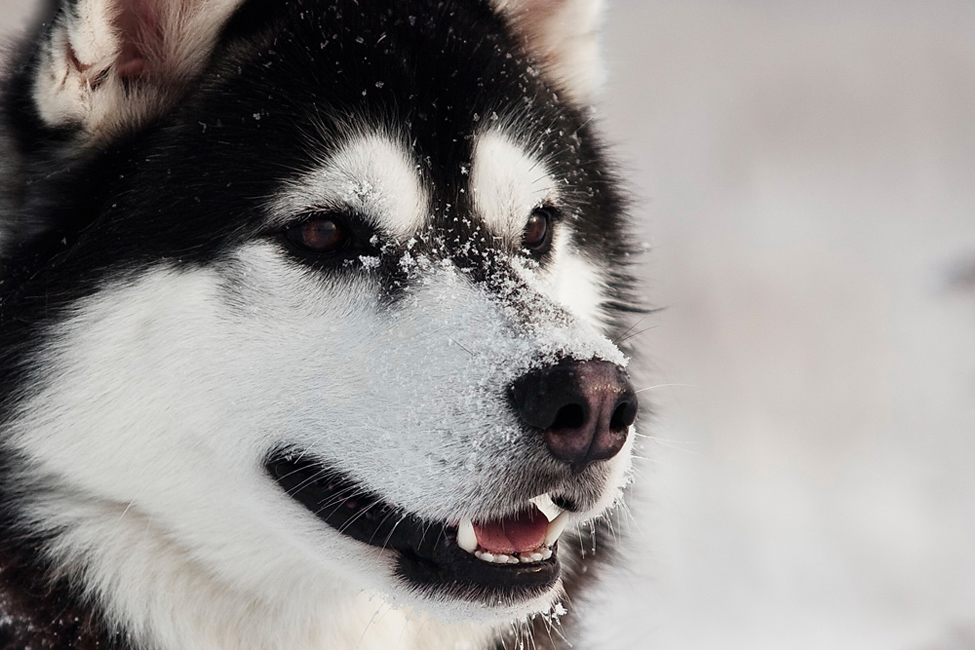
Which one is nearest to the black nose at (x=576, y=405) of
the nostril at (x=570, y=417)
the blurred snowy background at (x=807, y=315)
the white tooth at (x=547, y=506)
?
the nostril at (x=570, y=417)

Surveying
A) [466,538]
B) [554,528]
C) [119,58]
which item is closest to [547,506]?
[554,528]

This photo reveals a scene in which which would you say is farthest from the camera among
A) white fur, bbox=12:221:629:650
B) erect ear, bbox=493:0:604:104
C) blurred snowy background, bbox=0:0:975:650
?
blurred snowy background, bbox=0:0:975:650

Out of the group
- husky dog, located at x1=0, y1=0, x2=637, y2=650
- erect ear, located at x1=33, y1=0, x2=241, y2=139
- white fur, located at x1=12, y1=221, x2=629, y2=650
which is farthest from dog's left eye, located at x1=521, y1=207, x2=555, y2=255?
erect ear, located at x1=33, y1=0, x2=241, y2=139

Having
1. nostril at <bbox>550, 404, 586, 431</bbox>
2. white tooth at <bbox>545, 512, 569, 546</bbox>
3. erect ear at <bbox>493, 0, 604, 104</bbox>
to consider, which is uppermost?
erect ear at <bbox>493, 0, 604, 104</bbox>

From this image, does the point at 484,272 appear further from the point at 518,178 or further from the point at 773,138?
the point at 773,138

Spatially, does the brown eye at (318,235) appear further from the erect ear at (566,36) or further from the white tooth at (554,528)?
the erect ear at (566,36)

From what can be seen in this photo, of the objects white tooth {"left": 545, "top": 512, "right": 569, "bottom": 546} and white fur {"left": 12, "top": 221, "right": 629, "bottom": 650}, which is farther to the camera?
white tooth {"left": 545, "top": 512, "right": 569, "bottom": 546}

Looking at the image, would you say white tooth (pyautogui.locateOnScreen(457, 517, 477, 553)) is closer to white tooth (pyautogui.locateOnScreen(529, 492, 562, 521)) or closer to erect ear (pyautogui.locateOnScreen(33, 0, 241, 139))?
white tooth (pyautogui.locateOnScreen(529, 492, 562, 521))

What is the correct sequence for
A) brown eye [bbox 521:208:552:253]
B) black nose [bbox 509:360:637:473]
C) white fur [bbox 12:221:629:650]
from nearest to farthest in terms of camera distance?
1. black nose [bbox 509:360:637:473]
2. white fur [bbox 12:221:629:650]
3. brown eye [bbox 521:208:552:253]

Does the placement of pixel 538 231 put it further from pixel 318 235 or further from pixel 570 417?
pixel 570 417

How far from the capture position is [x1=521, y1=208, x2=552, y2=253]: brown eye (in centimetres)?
205

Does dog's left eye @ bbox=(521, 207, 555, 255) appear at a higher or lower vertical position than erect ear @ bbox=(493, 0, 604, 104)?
lower

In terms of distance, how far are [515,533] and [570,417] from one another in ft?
1.02

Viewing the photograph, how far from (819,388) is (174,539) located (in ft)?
16.9
